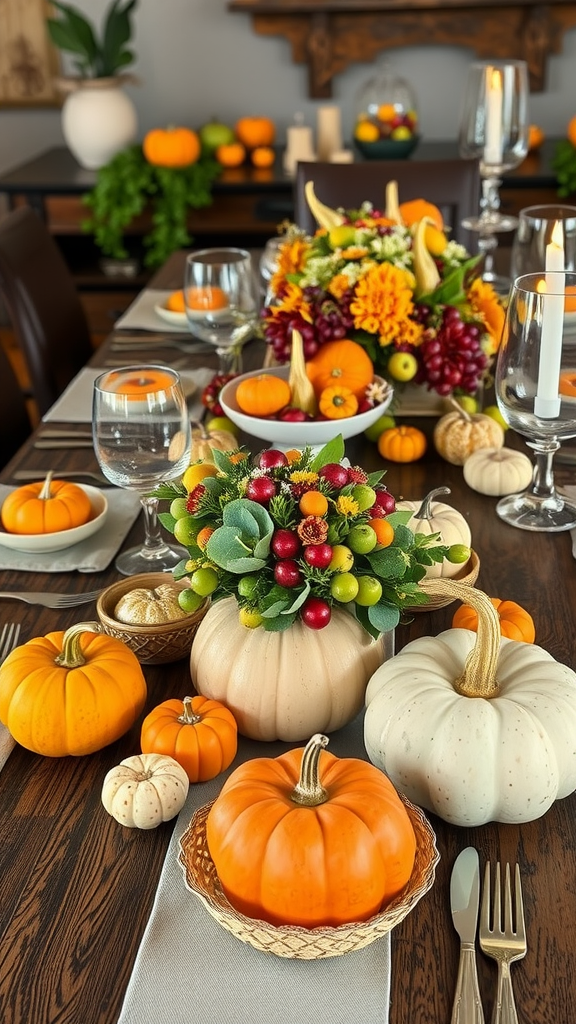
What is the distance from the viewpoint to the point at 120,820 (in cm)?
85

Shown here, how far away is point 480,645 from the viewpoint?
0.85 m

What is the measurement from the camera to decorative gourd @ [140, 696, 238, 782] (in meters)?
0.88

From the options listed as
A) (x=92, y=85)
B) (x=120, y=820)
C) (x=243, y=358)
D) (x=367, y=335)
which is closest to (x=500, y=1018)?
(x=120, y=820)

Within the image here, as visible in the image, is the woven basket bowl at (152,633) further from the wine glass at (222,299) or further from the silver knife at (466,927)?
the wine glass at (222,299)

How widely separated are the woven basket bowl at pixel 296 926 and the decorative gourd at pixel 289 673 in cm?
16

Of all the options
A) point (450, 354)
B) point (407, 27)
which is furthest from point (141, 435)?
point (407, 27)

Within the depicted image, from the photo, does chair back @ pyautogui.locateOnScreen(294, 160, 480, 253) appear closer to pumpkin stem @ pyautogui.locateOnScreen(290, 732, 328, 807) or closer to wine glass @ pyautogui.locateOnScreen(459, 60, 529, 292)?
wine glass @ pyautogui.locateOnScreen(459, 60, 529, 292)

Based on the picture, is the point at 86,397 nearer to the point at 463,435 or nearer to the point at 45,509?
the point at 45,509

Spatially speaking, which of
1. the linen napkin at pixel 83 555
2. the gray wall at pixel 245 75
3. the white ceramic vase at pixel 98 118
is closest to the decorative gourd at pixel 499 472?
the linen napkin at pixel 83 555

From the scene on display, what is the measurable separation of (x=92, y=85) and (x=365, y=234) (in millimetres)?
2213

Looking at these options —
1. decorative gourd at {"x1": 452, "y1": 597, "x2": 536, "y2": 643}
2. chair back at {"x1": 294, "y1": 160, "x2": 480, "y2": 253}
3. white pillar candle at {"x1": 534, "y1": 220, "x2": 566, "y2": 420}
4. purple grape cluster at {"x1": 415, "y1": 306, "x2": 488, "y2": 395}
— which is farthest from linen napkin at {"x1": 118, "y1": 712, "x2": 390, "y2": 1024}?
chair back at {"x1": 294, "y1": 160, "x2": 480, "y2": 253}

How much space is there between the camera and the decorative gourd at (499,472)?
1393mm

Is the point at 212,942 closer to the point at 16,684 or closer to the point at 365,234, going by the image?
the point at 16,684

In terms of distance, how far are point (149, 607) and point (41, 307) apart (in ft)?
4.51
